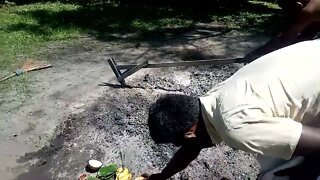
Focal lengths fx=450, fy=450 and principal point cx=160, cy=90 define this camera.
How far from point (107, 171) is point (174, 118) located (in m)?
1.74

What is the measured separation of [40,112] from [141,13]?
17.7ft

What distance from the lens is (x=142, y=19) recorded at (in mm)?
9055

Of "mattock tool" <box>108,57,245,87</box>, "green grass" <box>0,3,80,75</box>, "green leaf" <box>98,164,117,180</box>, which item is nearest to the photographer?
"green leaf" <box>98,164,117,180</box>

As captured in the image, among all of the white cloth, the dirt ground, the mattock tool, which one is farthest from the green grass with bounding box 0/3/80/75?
the white cloth

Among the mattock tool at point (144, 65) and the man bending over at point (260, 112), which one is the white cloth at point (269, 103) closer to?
the man bending over at point (260, 112)

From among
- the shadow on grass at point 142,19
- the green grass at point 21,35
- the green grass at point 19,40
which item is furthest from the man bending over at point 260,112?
the shadow on grass at point 142,19

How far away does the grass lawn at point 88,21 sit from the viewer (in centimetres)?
732

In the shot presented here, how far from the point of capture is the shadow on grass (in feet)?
25.9

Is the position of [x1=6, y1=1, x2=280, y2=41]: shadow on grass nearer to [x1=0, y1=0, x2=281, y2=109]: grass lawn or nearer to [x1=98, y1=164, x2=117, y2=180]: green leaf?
[x1=0, y1=0, x2=281, y2=109]: grass lawn

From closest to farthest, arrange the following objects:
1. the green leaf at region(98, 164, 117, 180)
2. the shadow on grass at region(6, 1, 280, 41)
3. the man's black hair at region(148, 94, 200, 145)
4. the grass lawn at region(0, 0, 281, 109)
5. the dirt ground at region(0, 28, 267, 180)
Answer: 1. the man's black hair at region(148, 94, 200, 145)
2. the green leaf at region(98, 164, 117, 180)
3. the dirt ground at region(0, 28, 267, 180)
4. the grass lawn at region(0, 0, 281, 109)
5. the shadow on grass at region(6, 1, 280, 41)

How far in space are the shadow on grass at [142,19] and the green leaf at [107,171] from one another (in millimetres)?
3969

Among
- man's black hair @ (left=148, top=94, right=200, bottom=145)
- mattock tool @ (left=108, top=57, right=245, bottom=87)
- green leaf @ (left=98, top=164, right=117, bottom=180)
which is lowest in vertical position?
green leaf @ (left=98, top=164, right=117, bottom=180)

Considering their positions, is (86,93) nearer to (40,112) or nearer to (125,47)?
(40,112)

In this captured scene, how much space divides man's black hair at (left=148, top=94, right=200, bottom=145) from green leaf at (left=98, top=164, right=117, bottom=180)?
1582 millimetres
